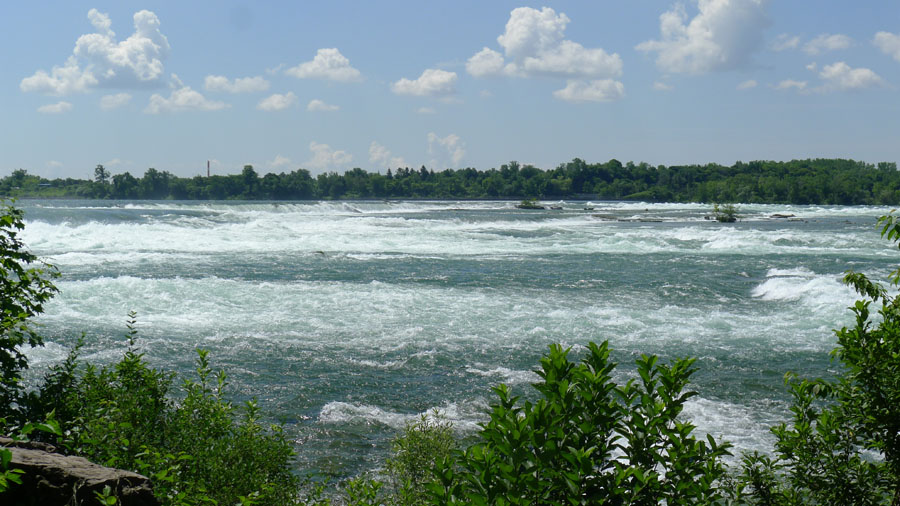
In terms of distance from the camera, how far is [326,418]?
417 inches

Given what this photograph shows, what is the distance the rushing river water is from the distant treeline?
8909 centimetres

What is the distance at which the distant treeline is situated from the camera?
134 m

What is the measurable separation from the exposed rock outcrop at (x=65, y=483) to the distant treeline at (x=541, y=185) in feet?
367

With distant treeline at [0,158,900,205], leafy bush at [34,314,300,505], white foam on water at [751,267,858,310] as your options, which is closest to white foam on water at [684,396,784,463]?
leafy bush at [34,314,300,505]

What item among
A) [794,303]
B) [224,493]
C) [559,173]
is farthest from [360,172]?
[224,493]

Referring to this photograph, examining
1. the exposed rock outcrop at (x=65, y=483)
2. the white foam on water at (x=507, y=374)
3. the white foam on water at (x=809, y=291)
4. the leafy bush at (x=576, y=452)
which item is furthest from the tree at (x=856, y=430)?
the white foam on water at (x=809, y=291)

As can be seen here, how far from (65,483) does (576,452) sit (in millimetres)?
2696

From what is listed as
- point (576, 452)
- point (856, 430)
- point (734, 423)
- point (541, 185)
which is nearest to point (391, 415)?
point (734, 423)

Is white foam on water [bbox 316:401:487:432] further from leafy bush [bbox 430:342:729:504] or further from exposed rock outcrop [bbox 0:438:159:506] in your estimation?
leafy bush [bbox 430:342:729:504]

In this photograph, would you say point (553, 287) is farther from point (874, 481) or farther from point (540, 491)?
point (540, 491)

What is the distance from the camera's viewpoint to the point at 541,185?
17325 cm

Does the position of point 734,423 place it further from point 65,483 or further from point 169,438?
point 65,483

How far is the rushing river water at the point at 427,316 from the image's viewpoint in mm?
11414

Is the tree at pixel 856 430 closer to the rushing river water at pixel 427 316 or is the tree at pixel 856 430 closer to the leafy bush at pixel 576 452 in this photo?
the leafy bush at pixel 576 452
